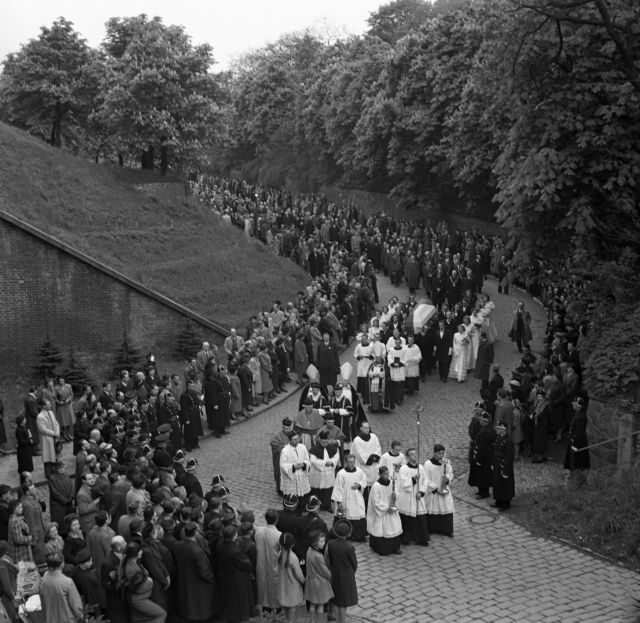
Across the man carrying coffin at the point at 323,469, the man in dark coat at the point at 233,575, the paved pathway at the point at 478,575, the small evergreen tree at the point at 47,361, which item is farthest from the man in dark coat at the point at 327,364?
the man in dark coat at the point at 233,575

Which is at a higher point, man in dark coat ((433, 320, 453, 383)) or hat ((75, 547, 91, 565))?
man in dark coat ((433, 320, 453, 383))

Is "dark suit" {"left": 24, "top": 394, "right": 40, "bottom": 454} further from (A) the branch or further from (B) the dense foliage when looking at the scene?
(A) the branch

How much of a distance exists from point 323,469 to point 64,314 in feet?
41.0

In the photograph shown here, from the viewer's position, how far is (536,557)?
13484mm

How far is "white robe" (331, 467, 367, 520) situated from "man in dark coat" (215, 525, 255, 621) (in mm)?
2778

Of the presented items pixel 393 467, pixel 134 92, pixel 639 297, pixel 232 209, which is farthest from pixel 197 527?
pixel 232 209

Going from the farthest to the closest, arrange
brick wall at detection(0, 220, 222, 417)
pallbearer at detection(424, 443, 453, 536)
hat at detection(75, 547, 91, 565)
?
brick wall at detection(0, 220, 222, 417) < pallbearer at detection(424, 443, 453, 536) < hat at detection(75, 547, 91, 565)

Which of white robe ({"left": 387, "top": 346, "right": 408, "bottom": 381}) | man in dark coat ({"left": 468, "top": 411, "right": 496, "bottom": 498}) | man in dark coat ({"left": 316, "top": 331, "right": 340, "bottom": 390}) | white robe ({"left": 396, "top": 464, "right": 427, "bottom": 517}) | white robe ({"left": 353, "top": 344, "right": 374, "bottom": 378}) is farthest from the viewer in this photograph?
man in dark coat ({"left": 316, "top": 331, "right": 340, "bottom": 390})

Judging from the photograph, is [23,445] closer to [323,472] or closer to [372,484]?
[323,472]

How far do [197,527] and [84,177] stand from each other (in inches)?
983

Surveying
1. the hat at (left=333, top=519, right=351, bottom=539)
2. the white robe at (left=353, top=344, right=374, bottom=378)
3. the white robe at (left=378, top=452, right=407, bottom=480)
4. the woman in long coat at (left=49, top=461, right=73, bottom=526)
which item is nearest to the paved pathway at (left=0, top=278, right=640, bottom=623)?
the white robe at (left=378, top=452, right=407, bottom=480)

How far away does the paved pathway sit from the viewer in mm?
11719

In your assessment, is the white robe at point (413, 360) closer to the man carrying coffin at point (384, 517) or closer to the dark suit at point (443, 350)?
the dark suit at point (443, 350)

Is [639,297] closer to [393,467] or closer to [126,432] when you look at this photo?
[393,467]
